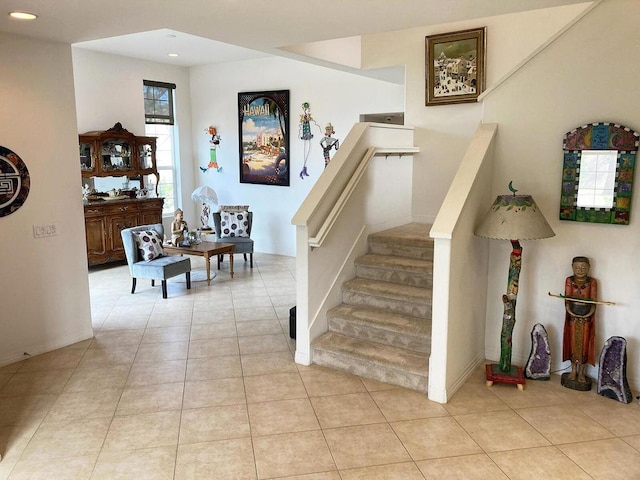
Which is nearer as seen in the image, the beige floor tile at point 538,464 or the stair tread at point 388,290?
the beige floor tile at point 538,464

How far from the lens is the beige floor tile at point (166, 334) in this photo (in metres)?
5.00

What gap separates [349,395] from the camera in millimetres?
3863

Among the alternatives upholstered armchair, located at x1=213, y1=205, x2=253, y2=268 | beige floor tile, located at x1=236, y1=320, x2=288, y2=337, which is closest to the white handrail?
beige floor tile, located at x1=236, y1=320, x2=288, y2=337

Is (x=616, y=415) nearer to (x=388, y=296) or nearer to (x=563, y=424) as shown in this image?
(x=563, y=424)

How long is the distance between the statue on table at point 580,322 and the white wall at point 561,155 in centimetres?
16

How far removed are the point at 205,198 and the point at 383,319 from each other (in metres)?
5.41

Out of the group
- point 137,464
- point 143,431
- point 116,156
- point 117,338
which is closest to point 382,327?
point 143,431

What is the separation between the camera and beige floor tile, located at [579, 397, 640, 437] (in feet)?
11.0

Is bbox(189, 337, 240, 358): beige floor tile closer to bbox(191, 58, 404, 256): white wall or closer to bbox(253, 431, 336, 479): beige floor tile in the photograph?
bbox(253, 431, 336, 479): beige floor tile

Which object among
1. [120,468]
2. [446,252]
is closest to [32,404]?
[120,468]

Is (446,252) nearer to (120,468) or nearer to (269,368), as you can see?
(269,368)

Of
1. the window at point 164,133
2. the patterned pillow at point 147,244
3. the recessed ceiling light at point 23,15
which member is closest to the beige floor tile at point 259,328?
the patterned pillow at point 147,244

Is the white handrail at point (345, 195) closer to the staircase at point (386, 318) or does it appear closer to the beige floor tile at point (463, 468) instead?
the staircase at point (386, 318)

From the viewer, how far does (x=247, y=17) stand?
368cm
